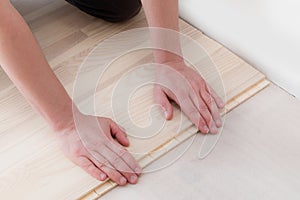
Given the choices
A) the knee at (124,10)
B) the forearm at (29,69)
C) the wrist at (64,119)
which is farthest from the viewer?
the knee at (124,10)

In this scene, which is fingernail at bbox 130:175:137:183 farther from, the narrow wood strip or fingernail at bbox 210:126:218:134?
fingernail at bbox 210:126:218:134

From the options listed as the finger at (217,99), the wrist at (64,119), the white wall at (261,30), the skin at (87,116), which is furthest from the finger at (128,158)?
the white wall at (261,30)

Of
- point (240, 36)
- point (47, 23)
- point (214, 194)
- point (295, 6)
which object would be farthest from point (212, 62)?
point (47, 23)

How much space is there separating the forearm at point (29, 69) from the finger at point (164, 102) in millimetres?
217

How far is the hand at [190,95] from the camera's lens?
3.71 feet

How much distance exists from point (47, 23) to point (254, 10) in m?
0.58

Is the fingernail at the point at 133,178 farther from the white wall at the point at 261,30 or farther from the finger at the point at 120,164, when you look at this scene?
the white wall at the point at 261,30

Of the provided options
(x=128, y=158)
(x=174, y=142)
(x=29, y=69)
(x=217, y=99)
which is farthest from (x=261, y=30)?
(x=29, y=69)

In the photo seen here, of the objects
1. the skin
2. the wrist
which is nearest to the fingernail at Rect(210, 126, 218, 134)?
the skin

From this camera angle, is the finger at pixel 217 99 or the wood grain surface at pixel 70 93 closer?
the wood grain surface at pixel 70 93

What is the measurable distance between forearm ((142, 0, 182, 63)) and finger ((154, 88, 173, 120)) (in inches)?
→ 3.1

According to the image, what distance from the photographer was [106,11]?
1374 millimetres

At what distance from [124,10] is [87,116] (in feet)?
1.33

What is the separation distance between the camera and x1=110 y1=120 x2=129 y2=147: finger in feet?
3.60
